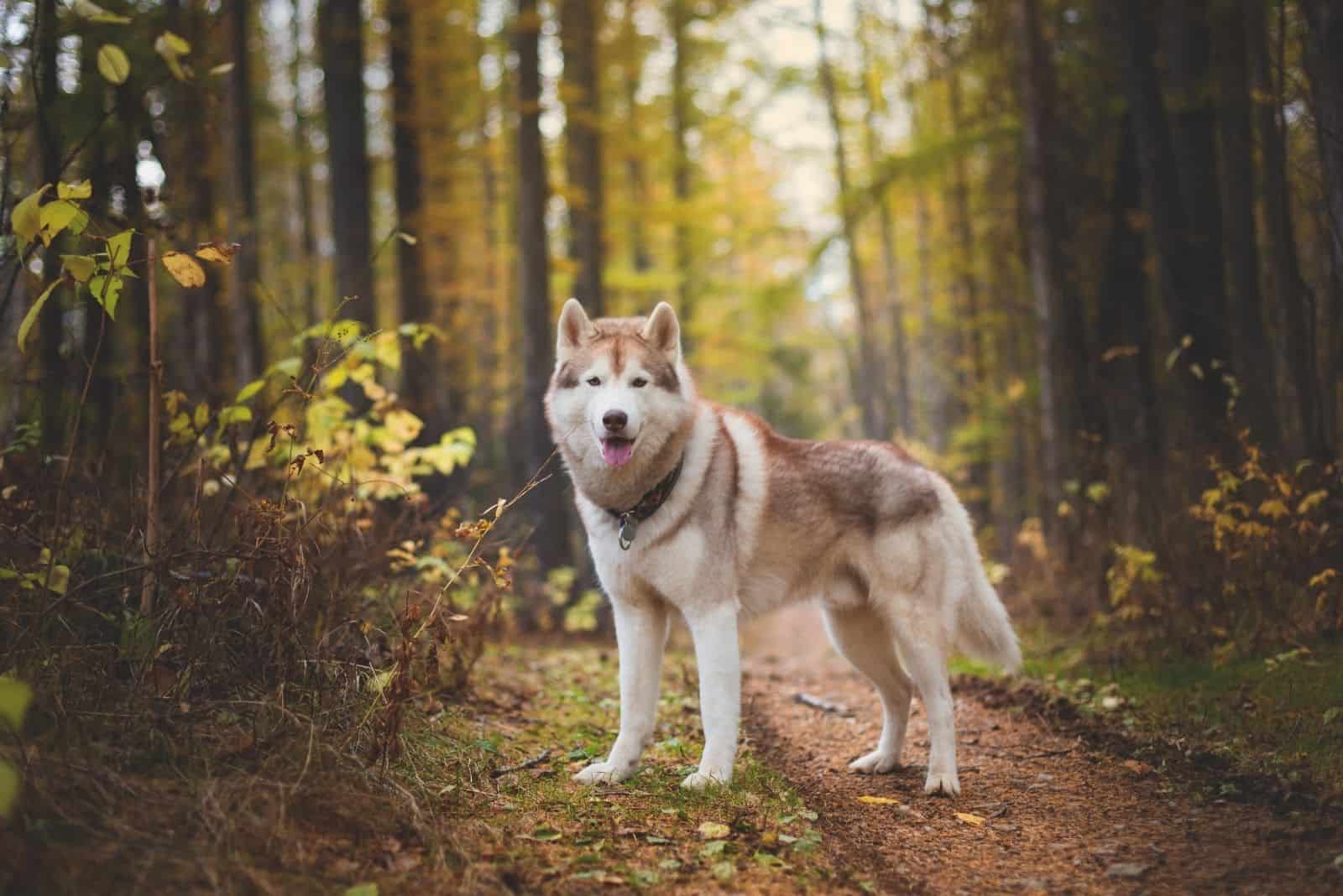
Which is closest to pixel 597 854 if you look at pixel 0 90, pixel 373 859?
pixel 373 859

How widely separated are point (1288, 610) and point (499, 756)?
4414mm

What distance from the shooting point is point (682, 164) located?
18469 mm

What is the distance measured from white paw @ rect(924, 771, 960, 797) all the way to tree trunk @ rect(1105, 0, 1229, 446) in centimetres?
366

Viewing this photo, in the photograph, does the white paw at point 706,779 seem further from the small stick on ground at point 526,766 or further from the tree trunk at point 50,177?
the tree trunk at point 50,177

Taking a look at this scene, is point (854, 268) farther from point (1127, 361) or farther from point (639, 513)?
point (639, 513)

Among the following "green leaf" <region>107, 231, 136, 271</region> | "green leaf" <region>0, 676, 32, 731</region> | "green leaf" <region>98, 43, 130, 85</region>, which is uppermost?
"green leaf" <region>98, 43, 130, 85</region>

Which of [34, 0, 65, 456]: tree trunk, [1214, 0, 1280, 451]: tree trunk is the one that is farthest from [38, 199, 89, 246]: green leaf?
[1214, 0, 1280, 451]: tree trunk

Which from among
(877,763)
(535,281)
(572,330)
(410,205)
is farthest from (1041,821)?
(410,205)

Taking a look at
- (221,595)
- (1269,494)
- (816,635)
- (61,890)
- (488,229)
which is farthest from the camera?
(488,229)

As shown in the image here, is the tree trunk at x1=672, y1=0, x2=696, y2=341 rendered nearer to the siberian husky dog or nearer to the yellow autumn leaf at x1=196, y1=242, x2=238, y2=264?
the siberian husky dog

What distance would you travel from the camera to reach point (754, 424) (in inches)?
198

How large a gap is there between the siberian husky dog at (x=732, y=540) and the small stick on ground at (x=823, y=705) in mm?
1433

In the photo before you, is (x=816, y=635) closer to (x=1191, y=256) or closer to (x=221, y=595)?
(x=1191, y=256)

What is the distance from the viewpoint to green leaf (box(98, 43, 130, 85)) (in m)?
3.10
